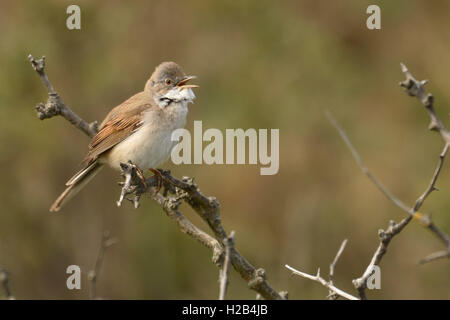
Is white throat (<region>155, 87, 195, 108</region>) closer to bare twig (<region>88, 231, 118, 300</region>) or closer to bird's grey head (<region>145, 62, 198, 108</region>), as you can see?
bird's grey head (<region>145, 62, 198, 108</region>)

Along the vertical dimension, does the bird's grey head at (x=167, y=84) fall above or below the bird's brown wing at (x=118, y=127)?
above

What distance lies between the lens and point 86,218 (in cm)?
804

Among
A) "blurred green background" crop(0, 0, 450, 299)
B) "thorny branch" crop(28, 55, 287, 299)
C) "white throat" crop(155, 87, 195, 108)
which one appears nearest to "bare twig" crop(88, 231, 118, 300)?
"thorny branch" crop(28, 55, 287, 299)

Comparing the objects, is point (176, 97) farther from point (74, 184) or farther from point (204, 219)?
point (204, 219)

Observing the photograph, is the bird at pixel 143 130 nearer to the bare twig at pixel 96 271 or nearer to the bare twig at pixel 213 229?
the bare twig at pixel 96 271

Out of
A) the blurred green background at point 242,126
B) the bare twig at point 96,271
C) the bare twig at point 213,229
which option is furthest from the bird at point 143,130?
the blurred green background at point 242,126

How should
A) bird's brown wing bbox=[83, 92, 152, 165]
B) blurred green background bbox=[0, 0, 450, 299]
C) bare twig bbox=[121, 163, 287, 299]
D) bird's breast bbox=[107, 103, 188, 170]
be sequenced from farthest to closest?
blurred green background bbox=[0, 0, 450, 299] → bird's brown wing bbox=[83, 92, 152, 165] → bird's breast bbox=[107, 103, 188, 170] → bare twig bbox=[121, 163, 287, 299]

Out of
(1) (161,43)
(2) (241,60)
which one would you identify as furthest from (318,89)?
(1) (161,43)

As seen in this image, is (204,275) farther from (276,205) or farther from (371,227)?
(371,227)

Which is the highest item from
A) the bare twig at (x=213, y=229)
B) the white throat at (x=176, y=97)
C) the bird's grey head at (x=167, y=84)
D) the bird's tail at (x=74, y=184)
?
the bird's grey head at (x=167, y=84)

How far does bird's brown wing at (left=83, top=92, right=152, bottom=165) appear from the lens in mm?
5305

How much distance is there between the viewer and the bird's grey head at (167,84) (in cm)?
560

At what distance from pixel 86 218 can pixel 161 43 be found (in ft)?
8.05

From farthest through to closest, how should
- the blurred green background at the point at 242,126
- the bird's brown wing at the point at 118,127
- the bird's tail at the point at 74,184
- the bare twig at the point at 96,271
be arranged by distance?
the blurred green background at the point at 242,126
the bird's tail at the point at 74,184
the bird's brown wing at the point at 118,127
the bare twig at the point at 96,271
